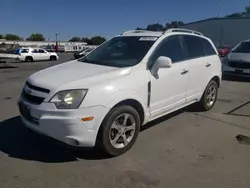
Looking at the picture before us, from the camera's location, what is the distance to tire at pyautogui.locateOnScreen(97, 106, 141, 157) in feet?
11.8

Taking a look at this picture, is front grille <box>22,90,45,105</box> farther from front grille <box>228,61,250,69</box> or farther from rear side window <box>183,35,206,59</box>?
front grille <box>228,61,250,69</box>

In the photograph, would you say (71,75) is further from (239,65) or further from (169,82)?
(239,65)

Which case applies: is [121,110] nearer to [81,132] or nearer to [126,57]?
[81,132]

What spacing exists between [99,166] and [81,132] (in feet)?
1.74

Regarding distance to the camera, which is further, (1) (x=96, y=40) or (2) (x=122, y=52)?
(1) (x=96, y=40)

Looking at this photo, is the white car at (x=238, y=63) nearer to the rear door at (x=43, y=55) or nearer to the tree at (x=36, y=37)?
the rear door at (x=43, y=55)

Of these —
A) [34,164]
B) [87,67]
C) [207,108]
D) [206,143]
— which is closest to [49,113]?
[34,164]

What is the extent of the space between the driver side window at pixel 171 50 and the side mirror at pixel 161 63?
0.17 m

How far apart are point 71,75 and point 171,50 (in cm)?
188

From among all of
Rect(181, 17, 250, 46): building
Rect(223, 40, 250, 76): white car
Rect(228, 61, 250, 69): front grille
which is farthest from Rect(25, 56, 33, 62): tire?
Rect(181, 17, 250, 46): building

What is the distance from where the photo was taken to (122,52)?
4.63m

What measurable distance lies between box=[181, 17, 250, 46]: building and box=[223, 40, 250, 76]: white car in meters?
44.0

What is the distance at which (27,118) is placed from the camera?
12.3 feet

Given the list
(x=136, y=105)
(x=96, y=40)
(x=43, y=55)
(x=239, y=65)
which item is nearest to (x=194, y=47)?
(x=136, y=105)
